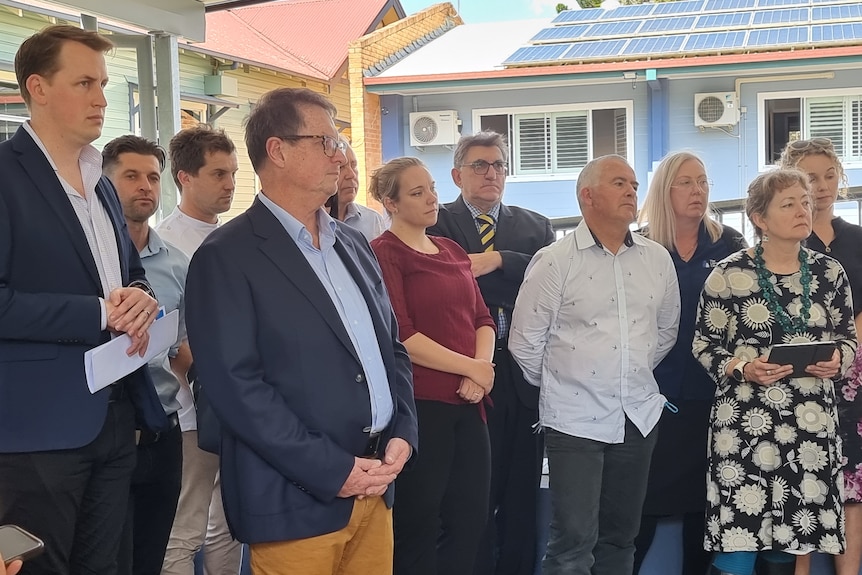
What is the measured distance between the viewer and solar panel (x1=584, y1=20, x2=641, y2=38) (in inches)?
507

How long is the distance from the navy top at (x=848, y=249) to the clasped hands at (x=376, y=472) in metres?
1.99

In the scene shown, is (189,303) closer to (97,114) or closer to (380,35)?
(97,114)

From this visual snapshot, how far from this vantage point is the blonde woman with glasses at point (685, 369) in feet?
10.9

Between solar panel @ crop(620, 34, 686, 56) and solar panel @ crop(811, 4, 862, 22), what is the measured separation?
6.64 feet

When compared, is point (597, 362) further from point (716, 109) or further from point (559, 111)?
point (559, 111)

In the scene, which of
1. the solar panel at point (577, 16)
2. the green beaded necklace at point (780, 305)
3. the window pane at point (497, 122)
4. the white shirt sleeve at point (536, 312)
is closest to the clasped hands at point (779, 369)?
the green beaded necklace at point (780, 305)

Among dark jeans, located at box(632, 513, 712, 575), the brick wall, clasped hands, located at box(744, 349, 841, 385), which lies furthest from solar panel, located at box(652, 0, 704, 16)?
clasped hands, located at box(744, 349, 841, 385)

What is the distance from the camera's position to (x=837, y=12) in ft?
40.8

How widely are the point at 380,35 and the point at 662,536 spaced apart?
38.5ft

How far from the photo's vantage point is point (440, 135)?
42.6ft

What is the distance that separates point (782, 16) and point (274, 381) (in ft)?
41.0

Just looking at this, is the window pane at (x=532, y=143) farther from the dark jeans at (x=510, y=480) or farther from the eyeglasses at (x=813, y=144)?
the dark jeans at (x=510, y=480)

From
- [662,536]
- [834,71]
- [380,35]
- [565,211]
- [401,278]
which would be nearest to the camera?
[401,278]

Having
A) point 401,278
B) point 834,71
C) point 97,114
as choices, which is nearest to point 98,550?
point 97,114
